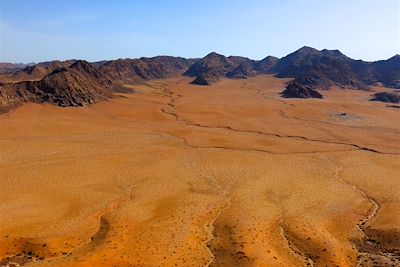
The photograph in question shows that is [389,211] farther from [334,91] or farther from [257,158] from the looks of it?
[334,91]

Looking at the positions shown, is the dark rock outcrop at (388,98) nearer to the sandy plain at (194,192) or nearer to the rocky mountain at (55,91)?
the sandy plain at (194,192)

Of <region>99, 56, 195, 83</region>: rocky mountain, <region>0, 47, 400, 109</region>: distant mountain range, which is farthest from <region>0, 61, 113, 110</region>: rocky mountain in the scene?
<region>99, 56, 195, 83</region>: rocky mountain

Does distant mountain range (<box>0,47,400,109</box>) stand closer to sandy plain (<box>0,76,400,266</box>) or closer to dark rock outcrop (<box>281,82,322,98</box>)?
dark rock outcrop (<box>281,82,322,98</box>)

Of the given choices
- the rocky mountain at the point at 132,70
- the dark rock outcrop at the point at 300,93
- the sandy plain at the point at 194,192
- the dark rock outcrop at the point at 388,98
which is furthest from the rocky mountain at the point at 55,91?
the dark rock outcrop at the point at 388,98

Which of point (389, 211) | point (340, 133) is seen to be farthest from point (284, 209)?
point (340, 133)

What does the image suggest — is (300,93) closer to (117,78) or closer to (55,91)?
(117,78)

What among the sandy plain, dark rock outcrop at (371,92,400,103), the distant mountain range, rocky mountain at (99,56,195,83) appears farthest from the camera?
Answer: rocky mountain at (99,56,195,83)

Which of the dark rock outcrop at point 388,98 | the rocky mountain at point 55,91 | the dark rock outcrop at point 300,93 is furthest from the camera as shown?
the dark rock outcrop at point 300,93

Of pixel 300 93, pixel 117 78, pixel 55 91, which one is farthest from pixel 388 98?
pixel 55 91

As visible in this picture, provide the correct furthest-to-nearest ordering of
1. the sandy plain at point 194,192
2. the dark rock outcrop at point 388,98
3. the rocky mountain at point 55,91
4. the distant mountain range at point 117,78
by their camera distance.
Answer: the dark rock outcrop at point 388,98, the distant mountain range at point 117,78, the rocky mountain at point 55,91, the sandy plain at point 194,192
